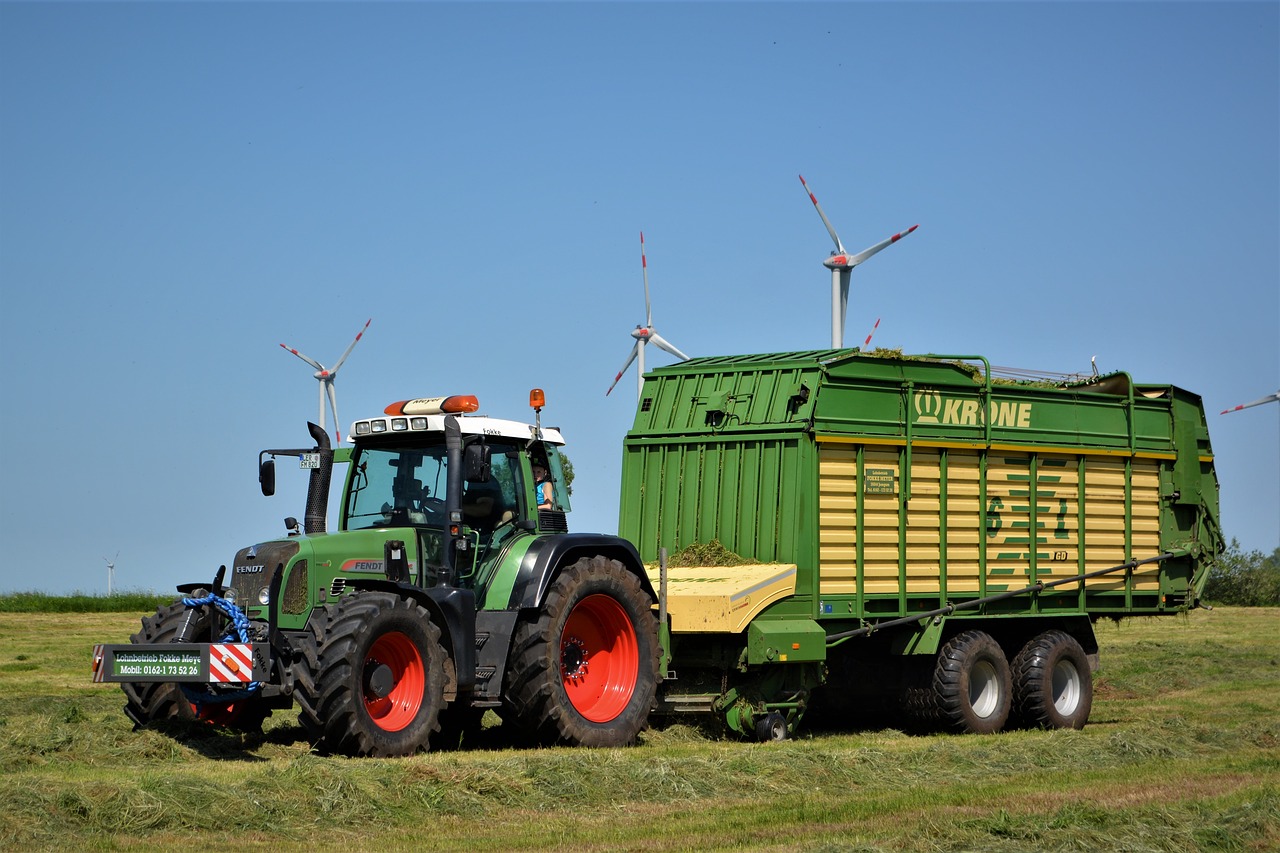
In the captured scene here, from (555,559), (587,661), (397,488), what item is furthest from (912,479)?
(397,488)

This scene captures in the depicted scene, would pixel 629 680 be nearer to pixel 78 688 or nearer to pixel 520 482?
pixel 520 482

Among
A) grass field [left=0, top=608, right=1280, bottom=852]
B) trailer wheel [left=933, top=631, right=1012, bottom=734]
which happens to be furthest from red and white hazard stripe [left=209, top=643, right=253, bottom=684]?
trailer wheel [left=933, top=631, right=1012, bottom=734]

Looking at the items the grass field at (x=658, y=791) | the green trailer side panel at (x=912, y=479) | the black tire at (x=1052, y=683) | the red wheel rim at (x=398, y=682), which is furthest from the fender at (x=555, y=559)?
the black tire at (x=1052, y=683)

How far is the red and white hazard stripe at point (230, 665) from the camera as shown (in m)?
11.0

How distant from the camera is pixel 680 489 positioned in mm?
15711

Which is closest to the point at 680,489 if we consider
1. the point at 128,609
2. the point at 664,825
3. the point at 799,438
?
the point at 799,438

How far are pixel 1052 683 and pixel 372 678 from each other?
845cm

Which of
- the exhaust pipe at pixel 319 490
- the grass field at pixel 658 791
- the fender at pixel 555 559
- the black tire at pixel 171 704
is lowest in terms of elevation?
the grass field at pixel 658 791

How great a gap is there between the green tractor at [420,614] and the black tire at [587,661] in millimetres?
15

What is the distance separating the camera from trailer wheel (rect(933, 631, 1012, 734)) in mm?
15594

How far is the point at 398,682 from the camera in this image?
11.8 metres

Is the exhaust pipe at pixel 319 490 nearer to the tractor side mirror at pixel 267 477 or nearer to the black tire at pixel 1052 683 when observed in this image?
the tractor side mirror at pixel 267 477

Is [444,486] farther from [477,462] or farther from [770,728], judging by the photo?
[770,728]

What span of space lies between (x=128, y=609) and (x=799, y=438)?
29.6 metres
